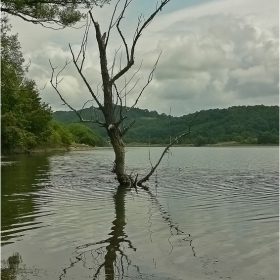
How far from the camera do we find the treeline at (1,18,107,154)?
57.9 feet

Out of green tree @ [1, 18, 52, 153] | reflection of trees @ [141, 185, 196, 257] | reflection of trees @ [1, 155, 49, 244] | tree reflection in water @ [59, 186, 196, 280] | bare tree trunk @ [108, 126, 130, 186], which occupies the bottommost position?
reflection of trees @ [141, 185, 196, 257]

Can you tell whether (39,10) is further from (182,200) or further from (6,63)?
(182,200)

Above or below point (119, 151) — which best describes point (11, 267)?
below

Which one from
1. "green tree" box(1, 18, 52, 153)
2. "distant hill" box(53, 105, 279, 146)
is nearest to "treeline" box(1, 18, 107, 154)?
"green tree" box(1, 18, 52, 153)

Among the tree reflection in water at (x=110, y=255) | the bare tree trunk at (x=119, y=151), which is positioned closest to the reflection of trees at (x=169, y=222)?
the tree reflection in water at (x=110, y=255)

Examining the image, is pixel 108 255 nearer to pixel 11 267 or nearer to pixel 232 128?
pixel 11 267

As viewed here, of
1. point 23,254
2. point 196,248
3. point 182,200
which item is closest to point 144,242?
point 196,248

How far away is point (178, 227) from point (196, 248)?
196 cm

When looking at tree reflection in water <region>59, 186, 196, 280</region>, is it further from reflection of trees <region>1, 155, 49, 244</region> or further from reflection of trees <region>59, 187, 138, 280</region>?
reflection of trees <region>1, 155, 49, 244</region>

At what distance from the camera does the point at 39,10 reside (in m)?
15.9

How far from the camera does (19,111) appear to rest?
179 feet

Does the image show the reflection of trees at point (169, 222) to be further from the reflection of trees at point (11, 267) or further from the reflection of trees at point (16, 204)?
the reflection of trees at point (16, 204)

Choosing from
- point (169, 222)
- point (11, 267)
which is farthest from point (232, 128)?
point (11, 267)

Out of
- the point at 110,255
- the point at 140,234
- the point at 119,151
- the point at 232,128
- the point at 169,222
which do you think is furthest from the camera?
the point at 232,128
